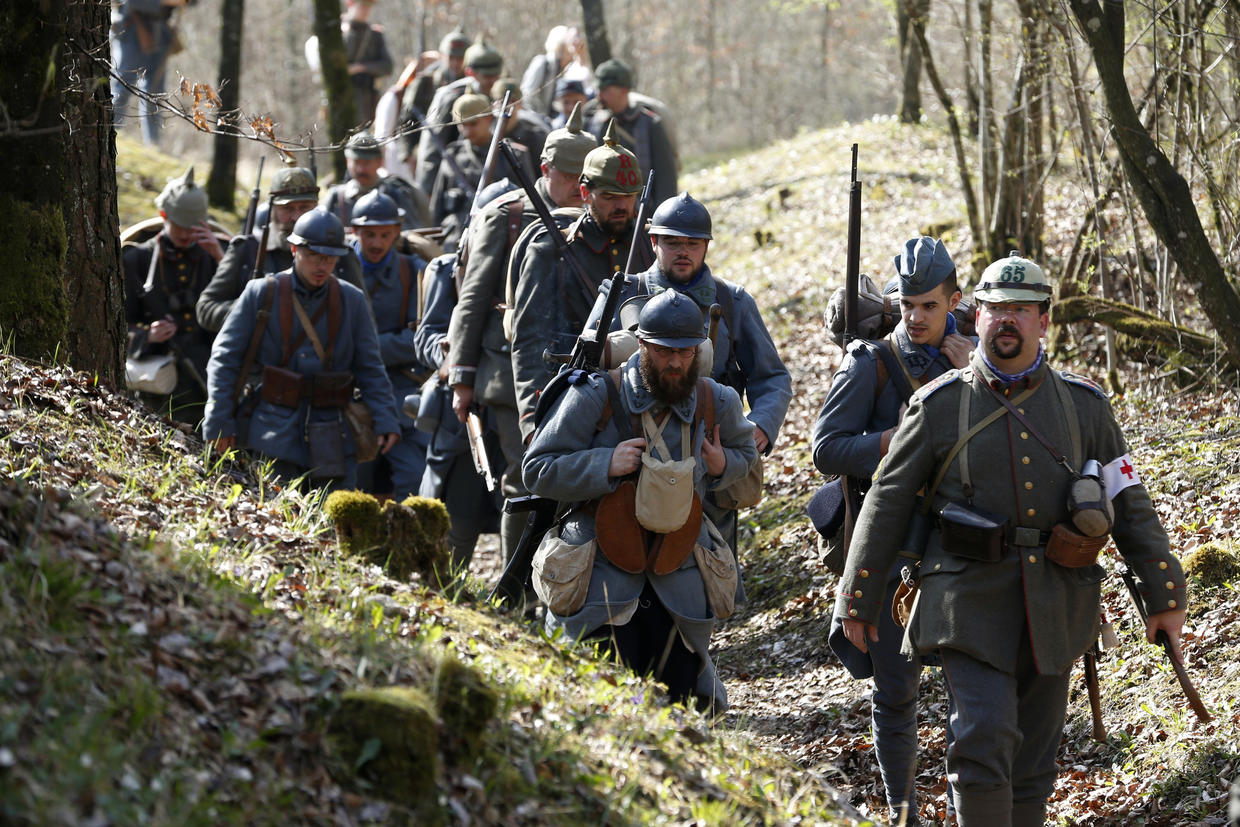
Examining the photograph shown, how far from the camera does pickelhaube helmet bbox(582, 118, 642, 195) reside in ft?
27.0

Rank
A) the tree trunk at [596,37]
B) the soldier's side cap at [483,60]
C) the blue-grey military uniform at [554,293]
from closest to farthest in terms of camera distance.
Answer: the blue-grey military uniform at [554,293], the soldier's side cap at [483,60], the tree trunk at [596,37]

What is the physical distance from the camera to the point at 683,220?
7.61m

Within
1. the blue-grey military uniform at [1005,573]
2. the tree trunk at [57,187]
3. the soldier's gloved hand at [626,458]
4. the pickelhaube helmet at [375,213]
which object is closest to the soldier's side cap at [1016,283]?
the blue-grey military uniform at [1005,573]

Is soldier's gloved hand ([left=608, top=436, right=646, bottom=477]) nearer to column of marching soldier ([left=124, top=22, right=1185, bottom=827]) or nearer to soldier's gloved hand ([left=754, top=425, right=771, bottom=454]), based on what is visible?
column of marching soldier ([left=124, top=22, right=1185, bottom=827])

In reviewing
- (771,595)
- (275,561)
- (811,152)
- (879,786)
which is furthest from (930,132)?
(275,561)

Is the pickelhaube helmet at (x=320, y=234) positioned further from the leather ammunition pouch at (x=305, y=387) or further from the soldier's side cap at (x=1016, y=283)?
the soldier's side cap at (x=1016, y=283)

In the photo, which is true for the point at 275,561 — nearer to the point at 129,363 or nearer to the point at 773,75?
the point at 129,363

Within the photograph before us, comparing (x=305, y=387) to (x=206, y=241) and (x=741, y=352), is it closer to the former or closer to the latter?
(x=206, y=241)

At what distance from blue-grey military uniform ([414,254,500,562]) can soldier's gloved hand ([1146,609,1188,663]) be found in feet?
16.6

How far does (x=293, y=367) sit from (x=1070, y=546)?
5415 millimetres

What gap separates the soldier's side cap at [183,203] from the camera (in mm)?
11000

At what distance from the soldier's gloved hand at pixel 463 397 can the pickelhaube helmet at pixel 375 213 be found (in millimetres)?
2551

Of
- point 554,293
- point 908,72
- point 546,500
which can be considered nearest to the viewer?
point 546,500

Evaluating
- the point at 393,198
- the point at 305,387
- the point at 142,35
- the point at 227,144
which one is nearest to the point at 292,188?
the point at 305,387
